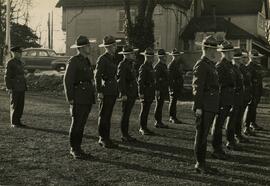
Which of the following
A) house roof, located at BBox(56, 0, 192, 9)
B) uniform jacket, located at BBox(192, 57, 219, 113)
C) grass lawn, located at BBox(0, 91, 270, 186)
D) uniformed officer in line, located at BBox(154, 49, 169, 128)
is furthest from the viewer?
house roof, located at BBox(56, 0, 192, 9)

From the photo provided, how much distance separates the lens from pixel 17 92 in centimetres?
1410

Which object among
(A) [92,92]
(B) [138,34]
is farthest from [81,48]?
(B) [138,34]

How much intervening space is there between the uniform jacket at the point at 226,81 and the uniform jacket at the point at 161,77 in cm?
405

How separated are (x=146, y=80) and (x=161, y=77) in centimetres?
131

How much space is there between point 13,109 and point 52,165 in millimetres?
5303

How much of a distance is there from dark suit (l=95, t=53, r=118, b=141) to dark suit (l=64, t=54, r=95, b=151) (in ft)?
2.27

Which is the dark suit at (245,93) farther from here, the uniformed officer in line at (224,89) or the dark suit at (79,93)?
the dark suit at (79,93)

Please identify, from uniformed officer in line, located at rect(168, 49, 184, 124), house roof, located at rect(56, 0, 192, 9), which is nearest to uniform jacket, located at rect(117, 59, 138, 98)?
uniformed officer in line, located at rect(168, 49, 184, 124)

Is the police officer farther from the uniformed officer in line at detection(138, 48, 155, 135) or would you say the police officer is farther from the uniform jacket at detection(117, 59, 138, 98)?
the uniformed officer in line at detection(138, 48, 155, 135)

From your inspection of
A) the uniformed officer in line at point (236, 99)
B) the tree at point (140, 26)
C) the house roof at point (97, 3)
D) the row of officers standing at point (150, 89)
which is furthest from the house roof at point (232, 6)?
the uniformed officer in line at point (236, 99)

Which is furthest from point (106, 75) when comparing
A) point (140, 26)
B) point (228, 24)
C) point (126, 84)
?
point (228, 24)

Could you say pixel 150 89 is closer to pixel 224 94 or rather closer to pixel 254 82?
pixel 254 82

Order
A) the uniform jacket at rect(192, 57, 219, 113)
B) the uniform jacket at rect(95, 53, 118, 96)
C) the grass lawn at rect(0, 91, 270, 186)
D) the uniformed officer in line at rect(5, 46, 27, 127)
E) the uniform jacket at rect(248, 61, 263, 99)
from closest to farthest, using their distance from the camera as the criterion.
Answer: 1. the grass lawn at rect(0, 91, 270, 186)
2. the uniform jacket at rect(192, 57, 219, 113)
3. the uniform jacket at rect(95, 53, 118, 96)
4. the uniform jacket at rect(248, 61, 263, 99)
5. the uniformed officer in line at rect(5, 46, 27, 127)

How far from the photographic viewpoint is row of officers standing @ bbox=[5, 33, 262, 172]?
875 cm
